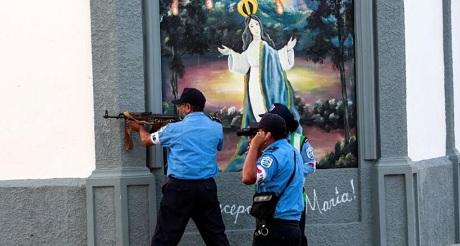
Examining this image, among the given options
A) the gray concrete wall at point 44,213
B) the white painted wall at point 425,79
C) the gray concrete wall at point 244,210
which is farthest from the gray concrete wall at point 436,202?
the gray concrete wall at point 44,213

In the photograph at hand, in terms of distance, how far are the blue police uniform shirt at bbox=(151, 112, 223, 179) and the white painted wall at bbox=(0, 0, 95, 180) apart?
920 millimetres

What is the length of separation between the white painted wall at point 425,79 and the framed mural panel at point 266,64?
659mm

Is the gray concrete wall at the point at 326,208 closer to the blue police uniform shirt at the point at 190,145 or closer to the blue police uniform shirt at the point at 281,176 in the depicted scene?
the blue police uniform shirt at the point at 190,145

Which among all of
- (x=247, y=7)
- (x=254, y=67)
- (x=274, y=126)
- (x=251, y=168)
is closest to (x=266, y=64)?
(x=254, y=67)

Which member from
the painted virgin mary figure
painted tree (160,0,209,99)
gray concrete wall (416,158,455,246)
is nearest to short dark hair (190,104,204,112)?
painted tree (160,0,209,99)

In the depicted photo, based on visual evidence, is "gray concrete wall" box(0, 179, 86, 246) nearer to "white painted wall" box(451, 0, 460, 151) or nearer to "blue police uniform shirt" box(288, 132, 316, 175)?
"blue police uniform shirt" box(288, 132, 316, 175)

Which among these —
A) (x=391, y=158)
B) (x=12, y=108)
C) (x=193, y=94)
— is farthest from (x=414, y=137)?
(x=12, y=108)

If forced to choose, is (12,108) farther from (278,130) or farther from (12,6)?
(278,130)

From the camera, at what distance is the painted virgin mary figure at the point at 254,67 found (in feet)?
24.1

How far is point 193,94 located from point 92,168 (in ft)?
4.20

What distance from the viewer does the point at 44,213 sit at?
6.87 m

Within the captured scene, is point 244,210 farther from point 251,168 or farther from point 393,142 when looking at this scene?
point 251,168

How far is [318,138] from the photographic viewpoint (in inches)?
299

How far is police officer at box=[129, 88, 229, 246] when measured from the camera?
247 inches
